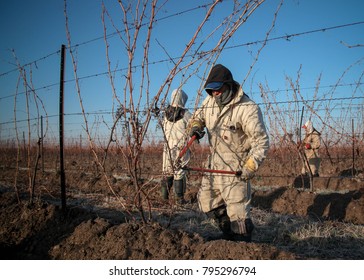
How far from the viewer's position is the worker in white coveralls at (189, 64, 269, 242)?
2467 millimetres

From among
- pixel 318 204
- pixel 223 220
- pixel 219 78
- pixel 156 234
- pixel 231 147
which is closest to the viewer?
pixel 156 234

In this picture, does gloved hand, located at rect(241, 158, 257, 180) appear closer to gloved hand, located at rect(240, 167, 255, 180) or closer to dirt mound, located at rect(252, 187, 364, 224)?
gloved hand, located at rect(240, 167, 255, 180)

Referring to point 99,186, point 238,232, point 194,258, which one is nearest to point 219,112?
point 238,232

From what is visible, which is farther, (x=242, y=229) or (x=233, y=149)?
(x=233, y=149)

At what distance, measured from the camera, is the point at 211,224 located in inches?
134

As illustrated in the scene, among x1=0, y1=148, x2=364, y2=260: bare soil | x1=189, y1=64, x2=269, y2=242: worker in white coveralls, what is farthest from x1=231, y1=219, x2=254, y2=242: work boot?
x1=0, y1=148, x2=364, y2=260: bare soil

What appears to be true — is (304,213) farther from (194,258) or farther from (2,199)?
(2,199)

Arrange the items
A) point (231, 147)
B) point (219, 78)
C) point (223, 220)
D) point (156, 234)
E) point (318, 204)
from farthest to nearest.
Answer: point (318, 204), point (223, 220), point (231, 147), point (219, 78), point (156, 234)

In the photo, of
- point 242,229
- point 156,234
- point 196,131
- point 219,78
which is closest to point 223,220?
point 242,229

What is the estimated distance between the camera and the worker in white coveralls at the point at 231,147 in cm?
247

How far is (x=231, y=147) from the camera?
2.62m

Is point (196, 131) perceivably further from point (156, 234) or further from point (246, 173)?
point (156, 234)

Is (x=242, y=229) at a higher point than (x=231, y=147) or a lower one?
lower

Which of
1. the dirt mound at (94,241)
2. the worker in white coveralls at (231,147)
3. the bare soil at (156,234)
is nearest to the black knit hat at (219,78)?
the worker in white coveralls at (231,147)
